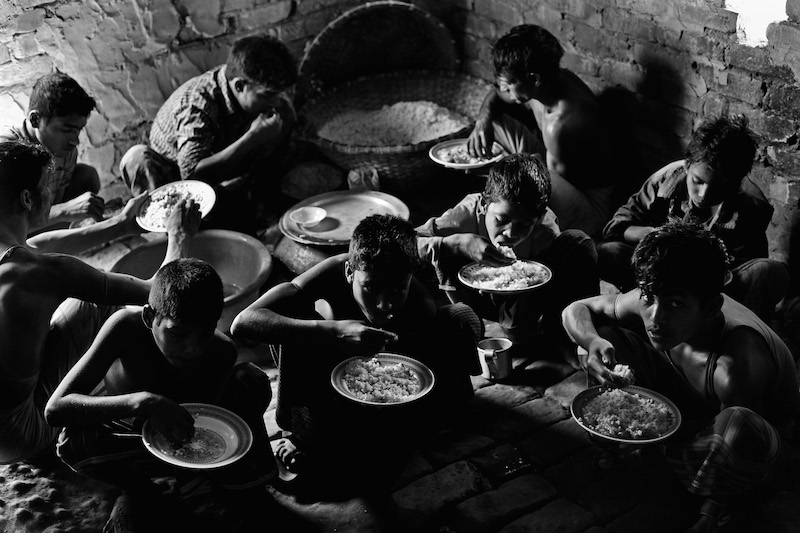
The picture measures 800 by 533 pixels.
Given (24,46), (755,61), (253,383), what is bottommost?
(253,383)

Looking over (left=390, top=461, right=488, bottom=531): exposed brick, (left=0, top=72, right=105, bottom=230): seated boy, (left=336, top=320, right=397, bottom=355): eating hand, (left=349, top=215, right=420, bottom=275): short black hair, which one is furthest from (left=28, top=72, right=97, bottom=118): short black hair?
(left=390, top=461, right=488, bottom=531): exposed brick

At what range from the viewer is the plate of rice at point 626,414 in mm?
3090

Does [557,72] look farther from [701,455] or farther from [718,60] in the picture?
[701,455]

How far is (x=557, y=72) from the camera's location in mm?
4949

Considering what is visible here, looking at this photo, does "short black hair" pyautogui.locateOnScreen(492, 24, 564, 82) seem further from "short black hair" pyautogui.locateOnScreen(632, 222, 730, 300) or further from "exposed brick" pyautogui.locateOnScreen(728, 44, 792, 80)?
"short black hair" pyautogui.locateOnScreen(632, 222, 730, 300)

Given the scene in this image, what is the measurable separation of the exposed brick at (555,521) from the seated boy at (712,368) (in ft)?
1.33

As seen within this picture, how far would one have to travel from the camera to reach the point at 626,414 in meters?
3.21

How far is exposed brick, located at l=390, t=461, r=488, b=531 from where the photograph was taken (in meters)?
3.27

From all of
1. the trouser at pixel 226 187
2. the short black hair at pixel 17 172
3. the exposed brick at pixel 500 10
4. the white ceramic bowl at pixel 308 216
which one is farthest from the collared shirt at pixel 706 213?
the short black hair at pixel 17 172

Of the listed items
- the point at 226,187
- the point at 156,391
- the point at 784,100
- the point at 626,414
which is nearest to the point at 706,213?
the point at 784,100

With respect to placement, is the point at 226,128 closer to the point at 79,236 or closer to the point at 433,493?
the point at 79,236

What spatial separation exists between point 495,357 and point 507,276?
0.40 meters

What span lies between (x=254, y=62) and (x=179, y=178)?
3.20 ft

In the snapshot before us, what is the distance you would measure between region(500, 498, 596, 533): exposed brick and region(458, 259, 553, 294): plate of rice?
38.0 inches
